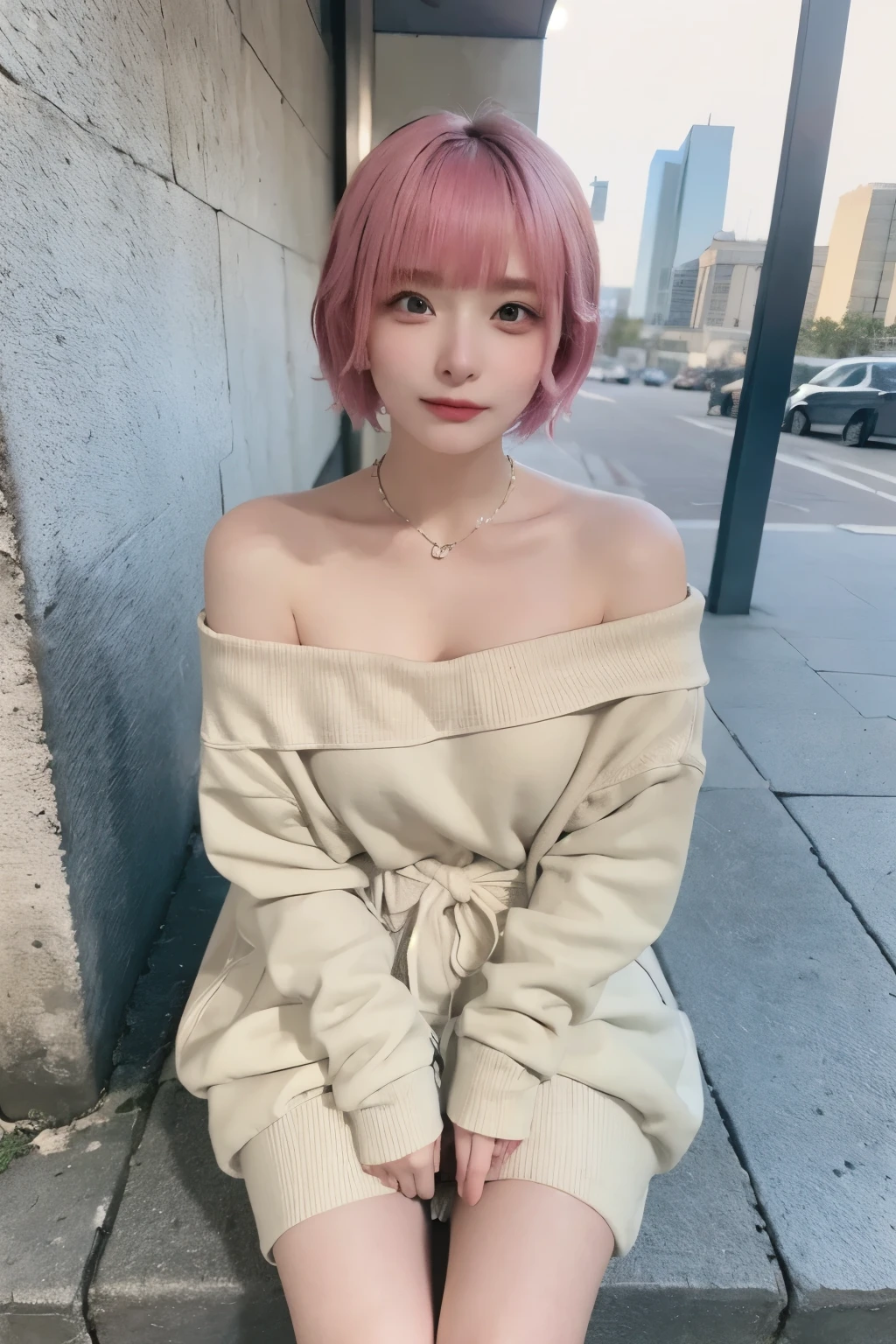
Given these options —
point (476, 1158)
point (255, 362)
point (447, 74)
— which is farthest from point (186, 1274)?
point (447, 74)

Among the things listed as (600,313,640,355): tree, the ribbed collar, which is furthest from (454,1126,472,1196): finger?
(600,313,640,355): tree

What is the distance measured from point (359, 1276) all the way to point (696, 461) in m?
3.71

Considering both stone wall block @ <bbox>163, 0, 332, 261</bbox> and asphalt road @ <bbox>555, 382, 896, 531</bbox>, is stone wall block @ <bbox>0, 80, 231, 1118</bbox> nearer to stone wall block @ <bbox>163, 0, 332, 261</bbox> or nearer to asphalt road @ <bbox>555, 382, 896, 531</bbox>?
stone wall block @ <bbox>163, 0, 332, 261</bbox>

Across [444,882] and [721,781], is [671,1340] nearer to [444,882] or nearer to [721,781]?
[444,882]

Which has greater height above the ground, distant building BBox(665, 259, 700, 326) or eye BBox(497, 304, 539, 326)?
distant building BBox(665, 259, 700, 326)

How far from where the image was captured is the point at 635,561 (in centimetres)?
109

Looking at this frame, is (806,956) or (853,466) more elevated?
(853,466)

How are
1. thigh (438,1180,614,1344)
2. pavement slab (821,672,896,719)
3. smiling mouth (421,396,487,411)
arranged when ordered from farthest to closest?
pavement slab (821,672,896,719)
smiling mouth (421,396,487,411)
thigh (438,1180,614,1344)

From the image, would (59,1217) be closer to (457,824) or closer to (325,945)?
(325,945)

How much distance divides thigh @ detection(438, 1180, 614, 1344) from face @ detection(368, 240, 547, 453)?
2.82ft

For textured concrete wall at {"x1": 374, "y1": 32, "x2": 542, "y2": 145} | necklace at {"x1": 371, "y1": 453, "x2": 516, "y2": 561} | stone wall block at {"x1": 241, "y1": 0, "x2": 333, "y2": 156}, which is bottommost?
necklace at {"x1": 371, "y1": 453, "x2": 516, "y2": 561}

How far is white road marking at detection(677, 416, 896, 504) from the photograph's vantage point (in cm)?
368

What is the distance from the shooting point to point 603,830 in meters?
1.07

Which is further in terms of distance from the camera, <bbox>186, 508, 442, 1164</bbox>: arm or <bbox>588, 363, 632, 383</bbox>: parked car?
<bbox>588, 363, 632, 383</bbox>: parked car
